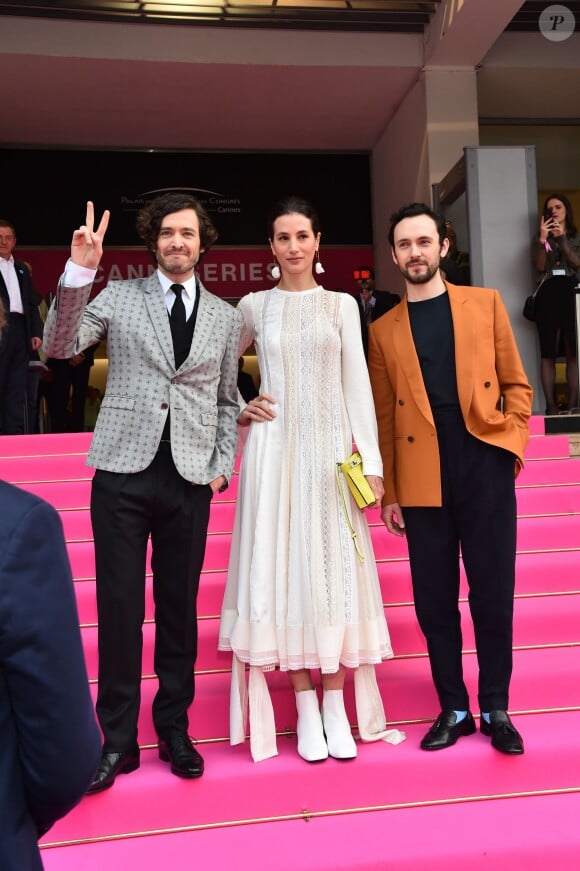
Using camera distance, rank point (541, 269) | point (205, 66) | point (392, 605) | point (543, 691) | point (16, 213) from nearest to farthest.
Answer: point (543, 691), point (392, 605), point (541, 269), point (205, 66), point (16, 213)

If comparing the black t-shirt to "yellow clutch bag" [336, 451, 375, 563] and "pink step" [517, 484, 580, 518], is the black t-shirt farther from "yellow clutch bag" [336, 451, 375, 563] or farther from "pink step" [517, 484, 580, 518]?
"pink step" [517, 484, 580, 518]

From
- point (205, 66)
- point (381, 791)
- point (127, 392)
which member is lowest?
point (381, 791)

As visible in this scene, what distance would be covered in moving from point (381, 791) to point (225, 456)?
1143 mm

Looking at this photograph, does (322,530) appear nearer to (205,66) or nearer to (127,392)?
(127,392)

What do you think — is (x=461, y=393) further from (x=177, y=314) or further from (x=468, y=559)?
(x=177, y=314)

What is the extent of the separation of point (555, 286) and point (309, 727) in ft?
15.5

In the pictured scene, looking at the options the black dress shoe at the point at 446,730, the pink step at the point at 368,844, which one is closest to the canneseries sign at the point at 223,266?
the black dress shoe at the point at 446,730

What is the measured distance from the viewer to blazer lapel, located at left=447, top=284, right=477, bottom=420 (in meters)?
2.79

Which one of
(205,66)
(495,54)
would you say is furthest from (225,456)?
(495,54)

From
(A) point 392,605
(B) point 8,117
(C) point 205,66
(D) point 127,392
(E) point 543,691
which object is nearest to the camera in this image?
(D) point 127,392

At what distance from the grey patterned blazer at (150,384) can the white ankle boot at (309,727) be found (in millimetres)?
753

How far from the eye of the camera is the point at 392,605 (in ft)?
12.0

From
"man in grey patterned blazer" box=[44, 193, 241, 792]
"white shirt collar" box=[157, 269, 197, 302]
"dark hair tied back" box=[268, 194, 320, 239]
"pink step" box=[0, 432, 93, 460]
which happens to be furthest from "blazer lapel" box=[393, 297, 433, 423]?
"pink step" box=[0, 432, 93, 460]

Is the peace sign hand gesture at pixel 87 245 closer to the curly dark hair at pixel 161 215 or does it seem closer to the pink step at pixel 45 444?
the curly dark hair at pixel 161 215
